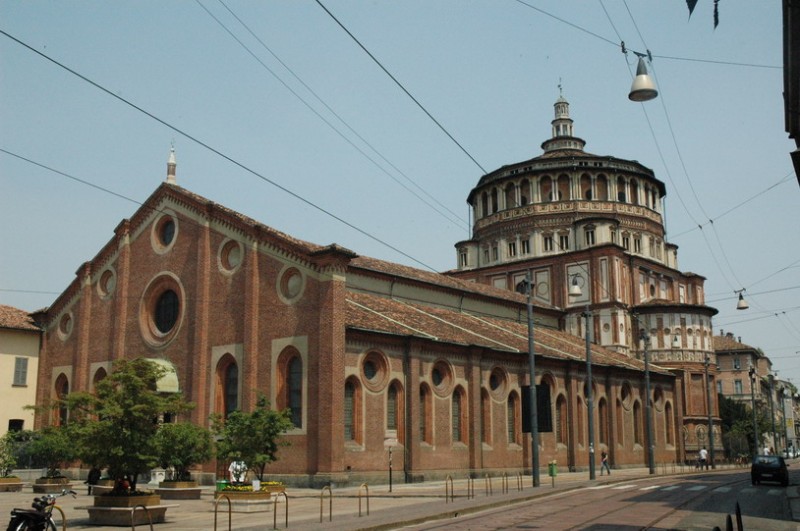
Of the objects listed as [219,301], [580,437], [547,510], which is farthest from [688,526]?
[580,437]

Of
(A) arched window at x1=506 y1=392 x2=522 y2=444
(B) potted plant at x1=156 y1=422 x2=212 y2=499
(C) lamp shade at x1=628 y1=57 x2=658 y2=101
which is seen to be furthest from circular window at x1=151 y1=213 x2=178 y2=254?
(C) lamp shade at x1=628 y1=57 x2=658 y2=101

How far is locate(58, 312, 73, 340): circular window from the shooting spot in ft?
148

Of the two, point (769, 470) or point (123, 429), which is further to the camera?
→ point (769, 470)

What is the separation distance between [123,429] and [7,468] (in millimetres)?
16564

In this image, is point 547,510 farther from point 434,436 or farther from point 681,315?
point 681,315

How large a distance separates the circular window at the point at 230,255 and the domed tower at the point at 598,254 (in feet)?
100.0

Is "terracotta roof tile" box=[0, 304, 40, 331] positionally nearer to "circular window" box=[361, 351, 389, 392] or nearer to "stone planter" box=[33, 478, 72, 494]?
"stone planter" box=[33, 478, 72, 494]

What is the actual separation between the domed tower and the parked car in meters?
23.3

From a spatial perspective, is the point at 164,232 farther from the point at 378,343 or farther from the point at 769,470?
the point at 769,470

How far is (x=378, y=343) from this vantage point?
1363 inches

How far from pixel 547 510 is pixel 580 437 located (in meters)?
25.9

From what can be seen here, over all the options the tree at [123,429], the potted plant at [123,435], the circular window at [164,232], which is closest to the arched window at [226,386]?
the circular window at [164,232]

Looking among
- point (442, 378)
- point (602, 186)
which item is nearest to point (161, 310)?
point (442, 378)

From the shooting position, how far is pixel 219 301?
37469 mm
